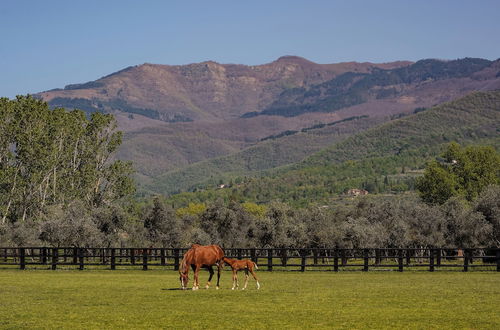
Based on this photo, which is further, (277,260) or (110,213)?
(277,260)

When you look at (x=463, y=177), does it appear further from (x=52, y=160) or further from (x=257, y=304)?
(x=257, y=304)

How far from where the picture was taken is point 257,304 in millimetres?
23781

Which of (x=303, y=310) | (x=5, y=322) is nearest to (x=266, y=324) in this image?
(x=303, y=310)

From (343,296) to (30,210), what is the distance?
53.7 metres

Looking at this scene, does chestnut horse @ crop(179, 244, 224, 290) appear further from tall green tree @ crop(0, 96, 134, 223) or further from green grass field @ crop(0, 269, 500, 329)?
tall green tree @ crop(0, 96, 134, 223)

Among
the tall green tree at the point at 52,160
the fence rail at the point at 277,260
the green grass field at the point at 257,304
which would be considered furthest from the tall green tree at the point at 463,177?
the green grass field at the point at 257,304

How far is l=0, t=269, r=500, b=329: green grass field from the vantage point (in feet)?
64.1

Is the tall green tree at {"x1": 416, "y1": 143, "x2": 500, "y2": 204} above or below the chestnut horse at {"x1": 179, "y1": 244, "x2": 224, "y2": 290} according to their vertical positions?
above

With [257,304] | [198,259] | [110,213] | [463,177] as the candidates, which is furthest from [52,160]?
[463,177]

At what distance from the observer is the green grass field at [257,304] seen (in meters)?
19.5

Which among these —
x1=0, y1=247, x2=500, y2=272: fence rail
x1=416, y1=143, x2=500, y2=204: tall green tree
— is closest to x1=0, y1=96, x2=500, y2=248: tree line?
x1=0, y1=247, x2=500, y2=272: fence rail

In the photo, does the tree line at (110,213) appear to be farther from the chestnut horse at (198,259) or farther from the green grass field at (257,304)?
the chestnut horse at (198,259)

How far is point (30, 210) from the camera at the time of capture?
74.3 m

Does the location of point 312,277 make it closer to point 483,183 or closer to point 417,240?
point 417,240
